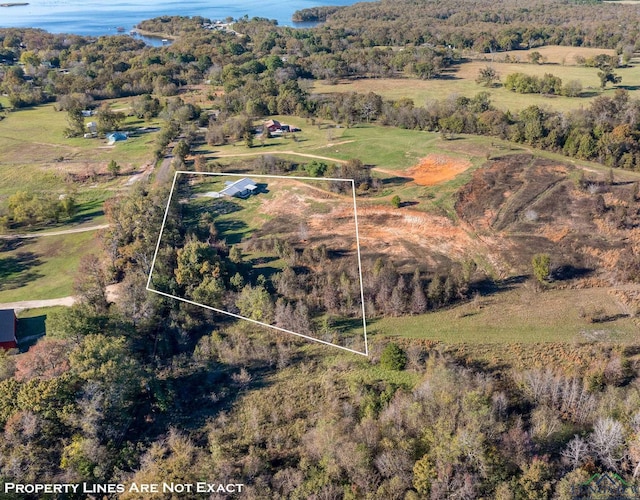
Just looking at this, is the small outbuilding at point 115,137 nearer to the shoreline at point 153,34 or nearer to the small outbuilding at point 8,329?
the small outbuilding at point 8,329

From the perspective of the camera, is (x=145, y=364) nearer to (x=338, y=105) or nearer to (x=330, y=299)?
(x=330, y=299)

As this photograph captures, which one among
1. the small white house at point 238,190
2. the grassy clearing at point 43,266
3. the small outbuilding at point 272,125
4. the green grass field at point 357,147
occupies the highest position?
the small outbuilding at point 272,125

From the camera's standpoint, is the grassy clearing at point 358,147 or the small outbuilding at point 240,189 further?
the grassy clearing at point 358,147

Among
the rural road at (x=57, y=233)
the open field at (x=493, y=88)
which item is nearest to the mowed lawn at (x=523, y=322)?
the rural road at (x=57, y=233)

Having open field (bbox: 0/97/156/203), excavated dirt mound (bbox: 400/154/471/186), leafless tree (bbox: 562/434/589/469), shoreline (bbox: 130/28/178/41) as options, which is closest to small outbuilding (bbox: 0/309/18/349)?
open field (bbox: 0/97/156/203)

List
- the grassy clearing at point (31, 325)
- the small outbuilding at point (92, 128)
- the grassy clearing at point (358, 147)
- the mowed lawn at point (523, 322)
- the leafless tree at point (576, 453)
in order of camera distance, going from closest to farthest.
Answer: the leafless tree at point (576, 453) < the mowed lawn at point (523, 322) < the grassy clearing at point (31, 325) < the grassy clearing at point (358, 147) < the small outbuilding at point (92, 128)

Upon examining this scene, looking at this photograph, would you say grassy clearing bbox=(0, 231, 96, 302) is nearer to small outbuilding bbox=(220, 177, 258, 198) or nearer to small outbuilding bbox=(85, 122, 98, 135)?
small outbuilding bbox=(220, 177, 258, 198)

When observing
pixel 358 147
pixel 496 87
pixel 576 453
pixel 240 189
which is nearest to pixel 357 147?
pixel 358 147
